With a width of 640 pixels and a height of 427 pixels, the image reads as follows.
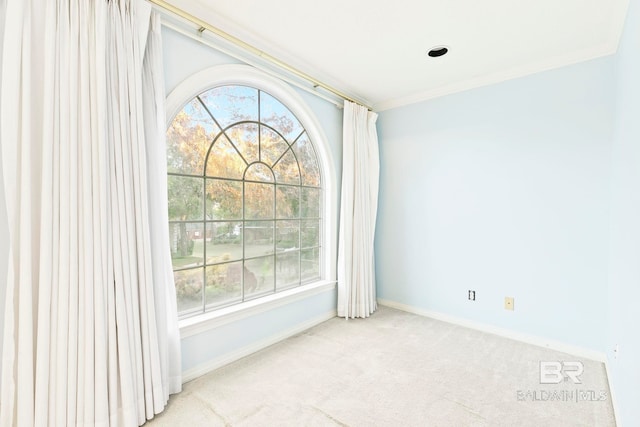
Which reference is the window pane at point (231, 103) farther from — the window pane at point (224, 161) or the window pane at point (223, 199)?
the window pane at point (223, 199)

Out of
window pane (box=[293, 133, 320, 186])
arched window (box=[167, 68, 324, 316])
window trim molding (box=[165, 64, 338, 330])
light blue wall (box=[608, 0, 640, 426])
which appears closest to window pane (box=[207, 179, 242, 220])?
arched window (box=[167, 68, 324, 316])

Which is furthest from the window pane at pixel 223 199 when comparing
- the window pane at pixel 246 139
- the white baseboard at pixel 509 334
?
the white baseboard at pixel 509 334

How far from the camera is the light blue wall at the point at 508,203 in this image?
2309 millimetres

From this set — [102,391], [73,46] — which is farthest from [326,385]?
[73,46]

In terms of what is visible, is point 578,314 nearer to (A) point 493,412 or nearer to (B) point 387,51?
(A) point 493,412

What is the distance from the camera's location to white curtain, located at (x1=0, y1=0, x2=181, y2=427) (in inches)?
49.5

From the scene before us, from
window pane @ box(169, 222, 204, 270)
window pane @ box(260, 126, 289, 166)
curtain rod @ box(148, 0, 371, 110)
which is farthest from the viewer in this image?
window pane @ box(260, 126, 289, 166)

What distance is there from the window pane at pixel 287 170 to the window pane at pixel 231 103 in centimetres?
45

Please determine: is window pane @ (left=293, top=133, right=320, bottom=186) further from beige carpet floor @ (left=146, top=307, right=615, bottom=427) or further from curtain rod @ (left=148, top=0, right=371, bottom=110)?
beige carpet floor @ (left=146, top=307, right=615, bottom=427)

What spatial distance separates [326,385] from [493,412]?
3.20 ft

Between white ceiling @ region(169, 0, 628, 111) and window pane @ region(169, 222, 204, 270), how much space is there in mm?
1407

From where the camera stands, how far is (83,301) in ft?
4.53

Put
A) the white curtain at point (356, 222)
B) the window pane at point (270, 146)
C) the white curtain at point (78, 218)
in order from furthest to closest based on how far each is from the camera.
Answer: the white curtain at point (356, 222) < the window pane at point (270, 146) < the white curtain at point (78, 218)

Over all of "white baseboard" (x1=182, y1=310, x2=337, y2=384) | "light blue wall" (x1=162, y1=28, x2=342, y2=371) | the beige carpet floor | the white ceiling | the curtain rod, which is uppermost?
the white ceiling
